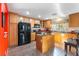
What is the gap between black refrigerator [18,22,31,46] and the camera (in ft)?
23.8

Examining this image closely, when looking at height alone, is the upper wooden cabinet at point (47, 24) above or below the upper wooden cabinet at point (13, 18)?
below

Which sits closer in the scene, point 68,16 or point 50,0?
point 50,0

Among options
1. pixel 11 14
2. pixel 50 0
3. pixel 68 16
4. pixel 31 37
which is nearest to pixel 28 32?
pixel 31 37

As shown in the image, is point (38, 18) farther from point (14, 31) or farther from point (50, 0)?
point (50, 0)

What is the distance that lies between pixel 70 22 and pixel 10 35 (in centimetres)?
373

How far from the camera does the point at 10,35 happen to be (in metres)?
6.51

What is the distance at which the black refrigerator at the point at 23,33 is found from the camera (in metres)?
7.25

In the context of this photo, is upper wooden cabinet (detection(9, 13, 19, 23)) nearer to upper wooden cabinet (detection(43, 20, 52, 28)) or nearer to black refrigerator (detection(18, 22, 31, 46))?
black refrigerator (detection(18, 22, 31, 46))

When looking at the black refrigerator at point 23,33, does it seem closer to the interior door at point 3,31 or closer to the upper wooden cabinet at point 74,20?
the upper wooden cabinet at point 74,20

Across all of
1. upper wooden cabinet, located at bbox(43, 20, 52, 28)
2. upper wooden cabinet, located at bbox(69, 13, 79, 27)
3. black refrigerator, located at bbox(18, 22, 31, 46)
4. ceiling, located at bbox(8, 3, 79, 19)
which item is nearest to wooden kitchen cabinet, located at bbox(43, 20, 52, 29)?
upper wooden cabinet, located at bbox(43, 20, 52, 28)

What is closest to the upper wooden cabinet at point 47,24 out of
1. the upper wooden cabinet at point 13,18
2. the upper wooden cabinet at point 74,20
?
the upper wooden cabinet at point 74,20

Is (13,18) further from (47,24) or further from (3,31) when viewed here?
(3,31)

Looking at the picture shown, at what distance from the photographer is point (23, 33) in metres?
7.59

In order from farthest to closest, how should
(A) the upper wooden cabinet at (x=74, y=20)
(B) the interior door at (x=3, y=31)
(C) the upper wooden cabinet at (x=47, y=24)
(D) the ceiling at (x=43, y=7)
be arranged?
(C) the upper wooden cabinet at (x=47, y=24) < (A) the upper wooden cabinet at (x=74, y=20) < (D) the ceiling at (x=43, y=7) < (B) the interior door at (x=3, y=31)
